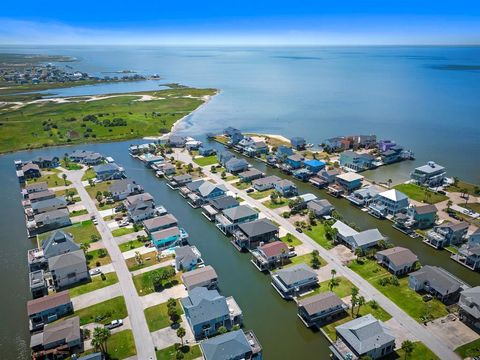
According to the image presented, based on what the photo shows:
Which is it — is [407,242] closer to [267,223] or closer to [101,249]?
[267,223]

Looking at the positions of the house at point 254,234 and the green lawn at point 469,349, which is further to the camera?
the house at point 254,234

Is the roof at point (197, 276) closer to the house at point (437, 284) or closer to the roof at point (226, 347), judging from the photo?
the roof at point (226, 347)

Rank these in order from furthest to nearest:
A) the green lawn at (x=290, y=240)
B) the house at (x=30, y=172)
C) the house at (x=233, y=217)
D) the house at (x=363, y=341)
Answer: the house at (x=30, y=172), the house at (x=233, y=217), the green lawn at (x=290, y=240), the house at (x=363, y=341)

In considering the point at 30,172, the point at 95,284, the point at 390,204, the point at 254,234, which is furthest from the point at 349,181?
the point at 30,172

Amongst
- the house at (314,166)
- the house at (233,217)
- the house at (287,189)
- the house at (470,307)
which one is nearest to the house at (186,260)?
the house at (233,217)

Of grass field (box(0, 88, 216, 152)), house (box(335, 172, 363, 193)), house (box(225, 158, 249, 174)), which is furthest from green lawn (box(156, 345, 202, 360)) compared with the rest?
grass field (box(0, 88, 216, 152))

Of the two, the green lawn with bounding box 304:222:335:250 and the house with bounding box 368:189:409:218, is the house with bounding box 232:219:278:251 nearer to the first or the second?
the green lawn with bounding box 304:222:335:250
